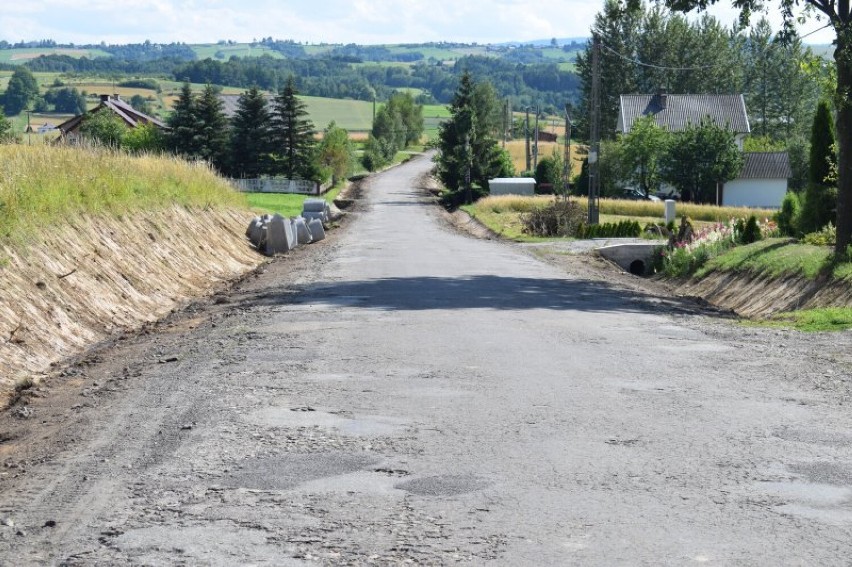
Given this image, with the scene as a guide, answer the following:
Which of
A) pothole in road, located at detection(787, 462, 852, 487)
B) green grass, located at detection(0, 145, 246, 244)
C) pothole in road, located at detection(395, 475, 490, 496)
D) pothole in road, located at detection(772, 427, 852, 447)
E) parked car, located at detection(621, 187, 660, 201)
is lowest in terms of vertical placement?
parked car, located at detection(621, 187, 660, 201)

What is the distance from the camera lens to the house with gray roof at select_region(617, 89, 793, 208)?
82688 mm

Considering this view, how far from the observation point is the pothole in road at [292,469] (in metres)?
7.50

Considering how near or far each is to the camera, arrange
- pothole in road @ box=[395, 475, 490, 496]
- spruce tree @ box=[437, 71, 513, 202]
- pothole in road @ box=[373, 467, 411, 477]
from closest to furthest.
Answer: pothole in road @ box=[395, 475, 490, 496], pothole in road @ box=[373, 467, 411, 477], spruce tree @ box=[437, 71, 513, 202]

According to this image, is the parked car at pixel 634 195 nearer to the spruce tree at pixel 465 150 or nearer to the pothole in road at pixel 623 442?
the spruce tree at pixel 465 150

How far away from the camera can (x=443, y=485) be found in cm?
747

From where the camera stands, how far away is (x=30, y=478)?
776 cm

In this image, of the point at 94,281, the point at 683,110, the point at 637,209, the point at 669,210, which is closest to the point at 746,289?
the point at 94,281

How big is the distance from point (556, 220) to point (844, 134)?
82.5 ft

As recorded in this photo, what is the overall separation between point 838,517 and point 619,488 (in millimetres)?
1343

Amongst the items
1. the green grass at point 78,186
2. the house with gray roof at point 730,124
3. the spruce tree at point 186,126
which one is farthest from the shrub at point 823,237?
the spruce tree at point 186,126

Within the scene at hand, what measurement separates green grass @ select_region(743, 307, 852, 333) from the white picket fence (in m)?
68.1

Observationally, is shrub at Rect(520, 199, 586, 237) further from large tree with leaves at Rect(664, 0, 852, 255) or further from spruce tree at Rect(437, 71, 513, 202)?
spruce tree at Rect(437, 71, 513, 202)

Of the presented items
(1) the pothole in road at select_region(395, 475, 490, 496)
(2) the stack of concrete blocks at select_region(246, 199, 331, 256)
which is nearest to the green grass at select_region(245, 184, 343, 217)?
(2) the stack of concrete blocks at select_region(246, 199, 331, 256)

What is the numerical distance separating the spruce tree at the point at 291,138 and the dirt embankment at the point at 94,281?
61.0 metres
